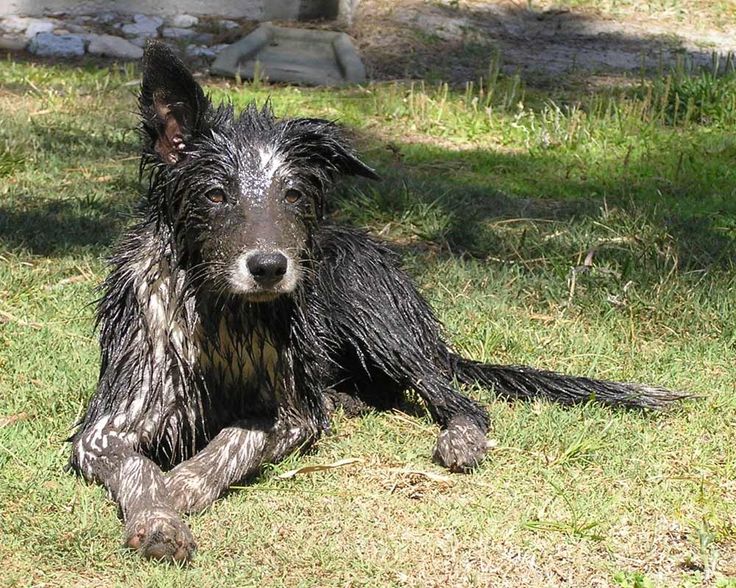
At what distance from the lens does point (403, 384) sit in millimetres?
5129

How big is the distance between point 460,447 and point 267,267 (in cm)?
115

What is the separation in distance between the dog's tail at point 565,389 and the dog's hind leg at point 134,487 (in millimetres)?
1708

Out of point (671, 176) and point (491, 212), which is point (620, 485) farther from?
point (671, 176)

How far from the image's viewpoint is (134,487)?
404cm

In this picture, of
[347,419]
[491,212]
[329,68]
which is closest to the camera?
[347,419]

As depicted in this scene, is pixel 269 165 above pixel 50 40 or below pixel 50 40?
above

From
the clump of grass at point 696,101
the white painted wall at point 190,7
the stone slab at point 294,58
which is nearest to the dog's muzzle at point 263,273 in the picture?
the clump of grass at point 696,101

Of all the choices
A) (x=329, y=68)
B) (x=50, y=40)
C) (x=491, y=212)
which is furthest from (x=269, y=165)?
(x=50, y=40)

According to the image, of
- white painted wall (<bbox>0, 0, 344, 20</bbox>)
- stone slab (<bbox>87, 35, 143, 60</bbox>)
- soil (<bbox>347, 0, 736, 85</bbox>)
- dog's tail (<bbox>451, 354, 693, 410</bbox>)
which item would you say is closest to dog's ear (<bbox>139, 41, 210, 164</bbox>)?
dog's tail (<bbox>451, 354, 693, 410</bbox>)

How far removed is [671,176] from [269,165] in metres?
4.82

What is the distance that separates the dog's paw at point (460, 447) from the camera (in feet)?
15.1

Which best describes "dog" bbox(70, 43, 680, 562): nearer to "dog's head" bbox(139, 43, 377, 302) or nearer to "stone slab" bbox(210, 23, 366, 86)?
"dog's head" bbox(139, 43, 377, 302)

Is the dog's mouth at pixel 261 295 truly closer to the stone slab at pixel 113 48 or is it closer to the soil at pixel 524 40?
the soil at pixel 524 40

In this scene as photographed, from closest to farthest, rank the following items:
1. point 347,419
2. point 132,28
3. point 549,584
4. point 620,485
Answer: point 549,584 < point 620,485 < point 347,419 < point 132,28
